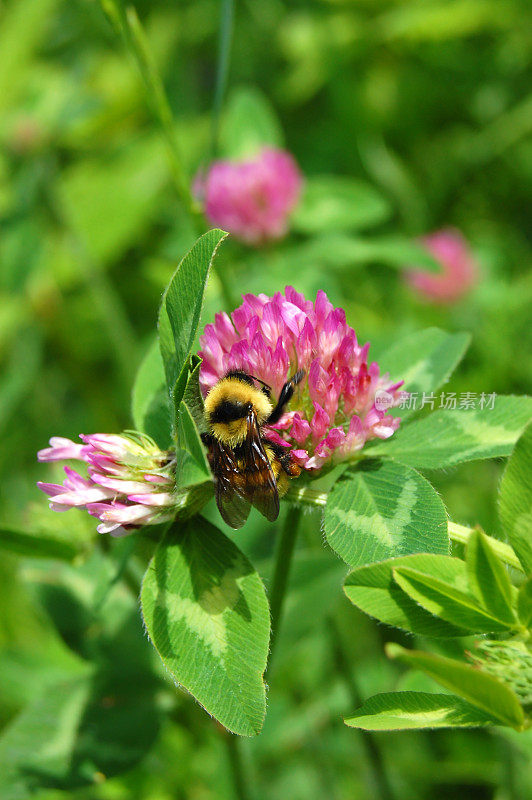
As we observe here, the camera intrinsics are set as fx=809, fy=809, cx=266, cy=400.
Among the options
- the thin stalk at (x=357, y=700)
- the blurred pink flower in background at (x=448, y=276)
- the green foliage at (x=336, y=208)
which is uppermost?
the green foliage at (x=336, y=208)

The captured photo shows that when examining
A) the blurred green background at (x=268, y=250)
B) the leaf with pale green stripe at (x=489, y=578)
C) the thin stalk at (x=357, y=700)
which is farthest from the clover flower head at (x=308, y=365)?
the thin stalk at (x=357, y=700)

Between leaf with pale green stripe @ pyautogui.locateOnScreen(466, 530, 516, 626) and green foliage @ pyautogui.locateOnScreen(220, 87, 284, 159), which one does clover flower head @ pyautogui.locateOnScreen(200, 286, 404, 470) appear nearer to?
leaf with pale green stripe @ pyautogui.locateOnScreen(466, 530, 516, 626)

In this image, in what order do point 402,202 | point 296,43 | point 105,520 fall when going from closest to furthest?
point 105,520, point 402,202, point 296,43

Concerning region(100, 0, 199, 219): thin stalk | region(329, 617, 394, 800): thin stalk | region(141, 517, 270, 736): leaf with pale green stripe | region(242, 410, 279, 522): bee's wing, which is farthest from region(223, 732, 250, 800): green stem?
region(100, 0, 199, 219): thin stalk

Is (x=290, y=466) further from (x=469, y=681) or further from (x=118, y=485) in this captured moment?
(x=469, y=681)

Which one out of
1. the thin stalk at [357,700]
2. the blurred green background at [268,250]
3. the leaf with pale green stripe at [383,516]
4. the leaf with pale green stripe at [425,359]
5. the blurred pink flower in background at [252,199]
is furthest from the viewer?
the blurred pink flower in background at [252,199]

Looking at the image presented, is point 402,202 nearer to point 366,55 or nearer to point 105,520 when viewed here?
point 366,55

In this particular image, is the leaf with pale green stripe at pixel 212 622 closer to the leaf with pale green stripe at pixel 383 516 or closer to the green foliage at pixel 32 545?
the leaf with pale green stripe at pixel 383 516

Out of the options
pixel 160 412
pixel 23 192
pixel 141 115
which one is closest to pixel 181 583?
pixel 160 412
